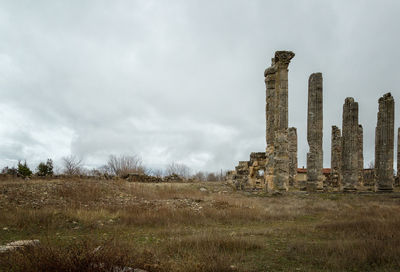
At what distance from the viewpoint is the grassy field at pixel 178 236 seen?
14.2ft

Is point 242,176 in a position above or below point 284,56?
below

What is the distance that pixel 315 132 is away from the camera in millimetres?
22969

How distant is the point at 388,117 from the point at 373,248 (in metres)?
22.3

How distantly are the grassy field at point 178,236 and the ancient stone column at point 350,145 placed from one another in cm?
1068

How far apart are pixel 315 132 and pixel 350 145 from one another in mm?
3880

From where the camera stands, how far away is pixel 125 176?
92.6 ft

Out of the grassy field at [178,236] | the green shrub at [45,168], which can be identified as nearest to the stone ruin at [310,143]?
the grassy field at [178,236]

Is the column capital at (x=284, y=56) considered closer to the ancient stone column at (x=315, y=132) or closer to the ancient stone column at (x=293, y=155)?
the ancient stone column at (x=315, y=132)

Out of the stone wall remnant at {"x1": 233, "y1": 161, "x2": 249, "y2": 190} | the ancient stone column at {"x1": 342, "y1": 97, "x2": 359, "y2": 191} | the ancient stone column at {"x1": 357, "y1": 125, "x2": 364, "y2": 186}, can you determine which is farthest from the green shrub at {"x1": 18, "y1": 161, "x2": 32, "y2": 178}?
the ancient stone column at {"x1": 357, "y1": 125, "x2": 364, "y2": 186}

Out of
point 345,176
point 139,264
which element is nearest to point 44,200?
point 139,264

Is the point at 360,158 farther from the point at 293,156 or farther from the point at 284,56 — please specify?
the point at 284,56

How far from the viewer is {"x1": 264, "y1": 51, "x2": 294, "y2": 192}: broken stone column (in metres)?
19.0

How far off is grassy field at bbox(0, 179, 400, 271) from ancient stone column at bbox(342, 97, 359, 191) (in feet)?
35.1

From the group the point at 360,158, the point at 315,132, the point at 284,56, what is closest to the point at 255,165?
the point at 315,132
